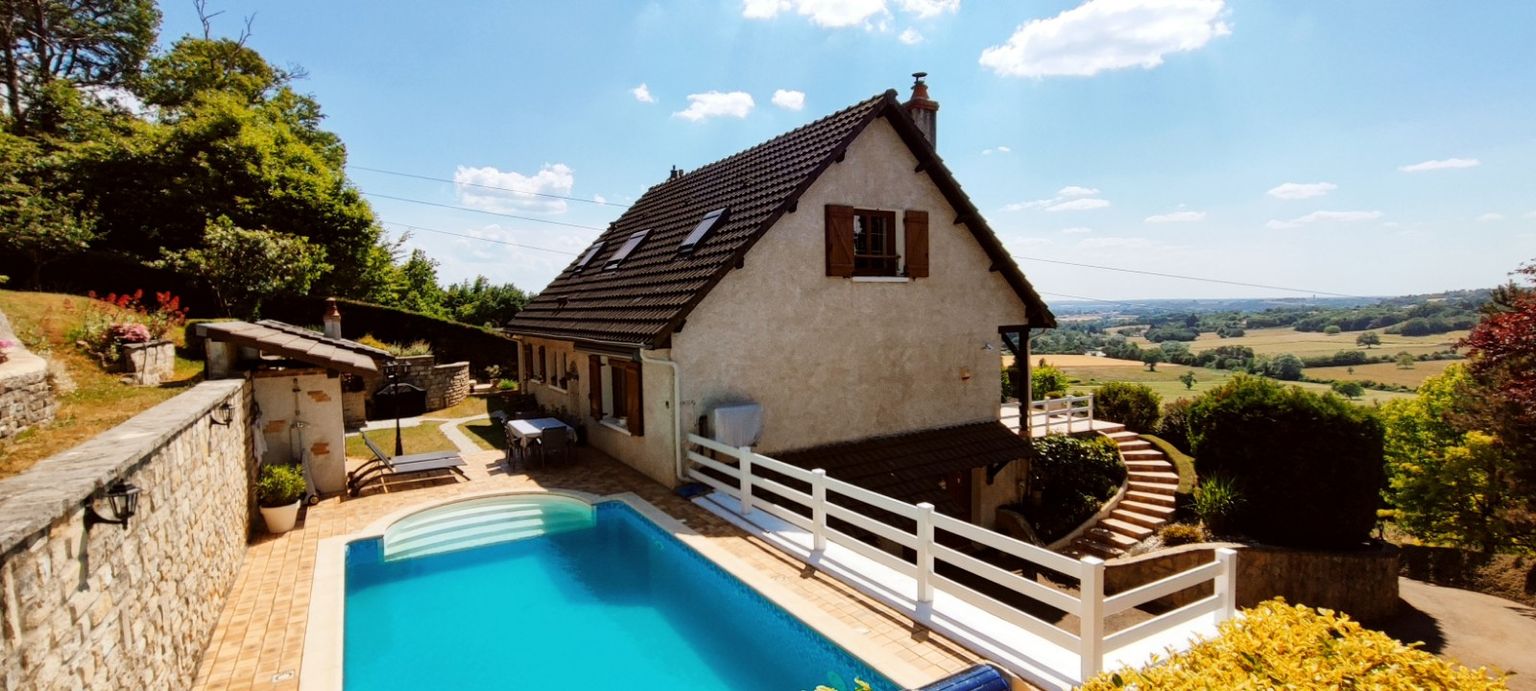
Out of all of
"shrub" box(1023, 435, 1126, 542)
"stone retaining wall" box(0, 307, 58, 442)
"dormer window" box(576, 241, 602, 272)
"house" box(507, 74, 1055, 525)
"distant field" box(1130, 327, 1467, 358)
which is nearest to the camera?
"stone retaining wall" box(0, 307, 58, 442)

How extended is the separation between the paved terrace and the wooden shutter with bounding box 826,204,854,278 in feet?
17.5

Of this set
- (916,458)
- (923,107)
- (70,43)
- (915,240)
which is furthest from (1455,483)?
(70,43)

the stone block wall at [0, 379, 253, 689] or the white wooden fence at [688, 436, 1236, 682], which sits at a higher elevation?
the stone block wall at [0, 379, 253, 689]

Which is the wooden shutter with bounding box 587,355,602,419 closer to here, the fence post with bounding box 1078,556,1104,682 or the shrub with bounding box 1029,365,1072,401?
the fence post with bounding box 1078,556,1104,682

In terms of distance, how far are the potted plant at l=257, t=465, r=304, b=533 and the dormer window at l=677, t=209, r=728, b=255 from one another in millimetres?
7664

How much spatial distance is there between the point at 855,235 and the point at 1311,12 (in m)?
8.79

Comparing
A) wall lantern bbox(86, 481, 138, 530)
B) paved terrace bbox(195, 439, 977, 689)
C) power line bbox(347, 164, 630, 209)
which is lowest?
paved terrace bbox(195, 439, 977, 689)

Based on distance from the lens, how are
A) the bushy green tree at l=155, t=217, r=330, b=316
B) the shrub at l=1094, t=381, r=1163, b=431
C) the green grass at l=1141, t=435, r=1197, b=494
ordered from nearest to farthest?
the green grass at l=1141, t=435, r=1197, b=494 < the bushy green tree at l=155, t=217, r=330, b=316 < the shrub at l=1094, t=381, r=1163, b=431

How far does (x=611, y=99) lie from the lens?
18422mm

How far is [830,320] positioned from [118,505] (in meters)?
10.4

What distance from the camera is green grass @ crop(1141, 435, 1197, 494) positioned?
1592 centimetres

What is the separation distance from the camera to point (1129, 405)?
2058cm

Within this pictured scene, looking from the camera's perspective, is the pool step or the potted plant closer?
the potted plant

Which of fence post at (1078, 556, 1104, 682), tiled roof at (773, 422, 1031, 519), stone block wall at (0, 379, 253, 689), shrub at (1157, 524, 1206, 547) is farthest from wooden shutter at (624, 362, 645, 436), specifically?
shrub at (1157, 524, 1206, 547)
